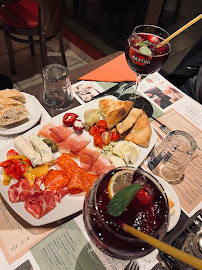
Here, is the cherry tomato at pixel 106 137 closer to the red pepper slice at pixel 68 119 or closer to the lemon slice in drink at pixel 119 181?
the red pepper slice at pixel 68 119

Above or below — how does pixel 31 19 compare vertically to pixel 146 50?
below

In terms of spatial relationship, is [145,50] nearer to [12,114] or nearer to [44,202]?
[12,114]

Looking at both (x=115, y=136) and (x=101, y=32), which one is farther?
(x=101, y=32)

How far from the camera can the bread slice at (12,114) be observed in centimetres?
114

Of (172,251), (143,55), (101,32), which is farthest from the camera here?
(101,32)

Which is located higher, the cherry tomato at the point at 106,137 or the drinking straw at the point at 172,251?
the drinking straw at the point at 172,251

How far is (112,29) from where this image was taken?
10.9 feet

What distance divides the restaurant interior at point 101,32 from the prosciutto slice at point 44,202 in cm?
228

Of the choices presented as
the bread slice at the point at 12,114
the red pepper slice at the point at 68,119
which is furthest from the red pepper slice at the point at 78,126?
the bread slice at the point at 12,114

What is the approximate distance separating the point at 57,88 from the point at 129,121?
0.44m

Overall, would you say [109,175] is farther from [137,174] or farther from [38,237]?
[38,237]

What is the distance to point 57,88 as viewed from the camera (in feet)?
4.34

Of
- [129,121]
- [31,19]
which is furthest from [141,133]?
[31,19]

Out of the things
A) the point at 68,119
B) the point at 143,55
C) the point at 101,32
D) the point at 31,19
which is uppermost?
the point at 143,55
